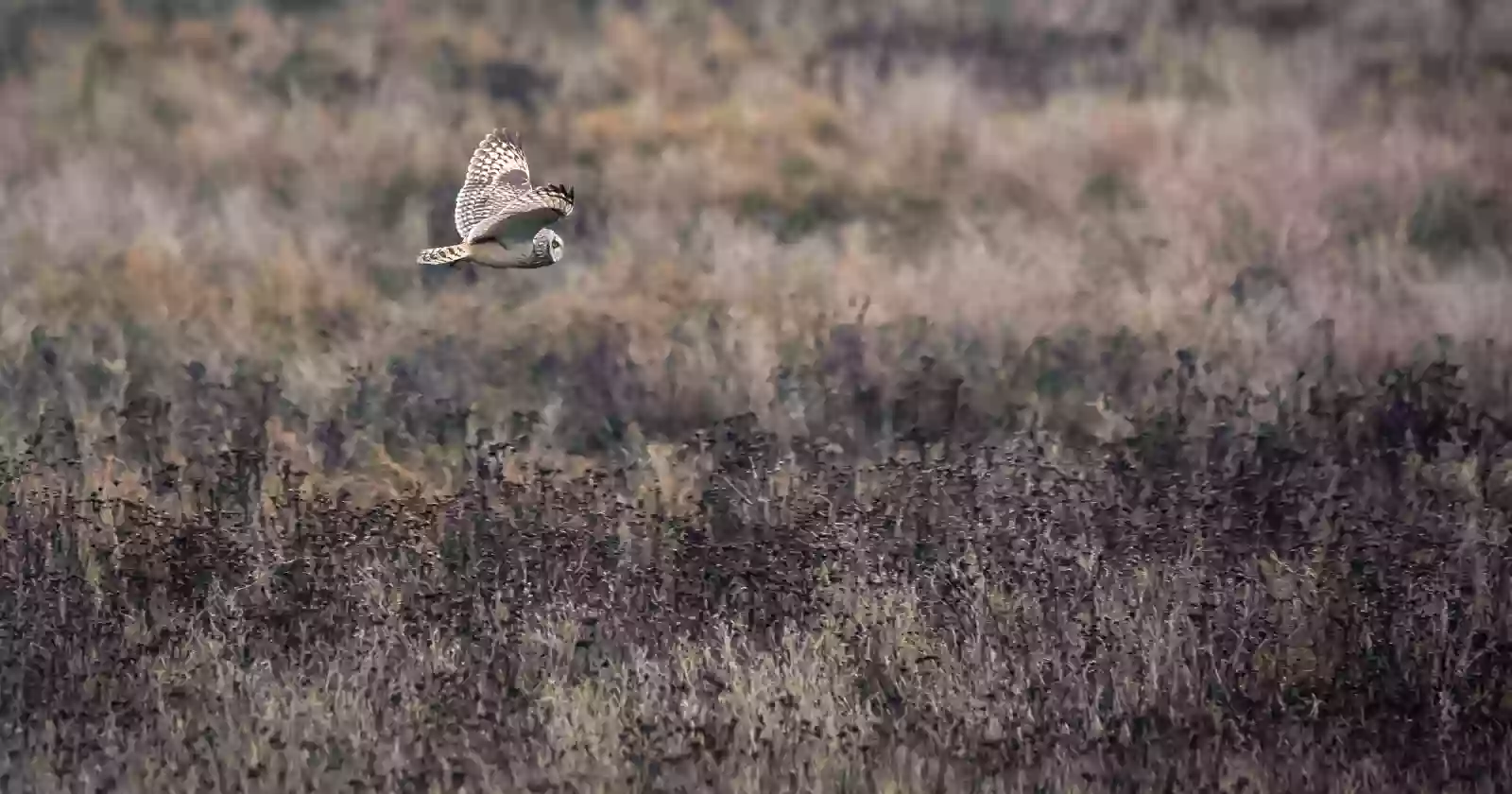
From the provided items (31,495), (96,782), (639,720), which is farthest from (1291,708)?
(31,495)

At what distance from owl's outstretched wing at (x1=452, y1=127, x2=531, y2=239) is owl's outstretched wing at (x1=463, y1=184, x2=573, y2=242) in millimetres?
52

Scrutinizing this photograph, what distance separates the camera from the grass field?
14.5 ft

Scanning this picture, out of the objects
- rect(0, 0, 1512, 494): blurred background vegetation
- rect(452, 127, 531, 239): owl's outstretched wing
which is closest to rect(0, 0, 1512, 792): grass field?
rect(0, 0, 1512, 494): blurred background vegetation

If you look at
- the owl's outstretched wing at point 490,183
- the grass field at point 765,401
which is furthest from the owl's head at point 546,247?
the grass field at point 765,401

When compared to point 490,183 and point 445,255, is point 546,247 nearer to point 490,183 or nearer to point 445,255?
point 445,255

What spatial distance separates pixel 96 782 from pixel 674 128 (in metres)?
5.88

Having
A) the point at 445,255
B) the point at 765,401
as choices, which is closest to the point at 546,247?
the point at 445,255

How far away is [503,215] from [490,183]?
46cm

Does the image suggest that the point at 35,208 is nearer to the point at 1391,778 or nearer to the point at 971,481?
the point at 971,481

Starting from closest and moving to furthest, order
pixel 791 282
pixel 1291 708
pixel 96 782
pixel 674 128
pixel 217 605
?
pixel 96 782 → pixel 1291 708 → pixel 217 605 → pixel 791 282 → pixel 674 128

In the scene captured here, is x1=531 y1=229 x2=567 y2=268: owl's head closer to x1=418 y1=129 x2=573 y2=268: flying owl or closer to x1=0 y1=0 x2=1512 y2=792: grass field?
x1=418 y1=129 x2=573 y2=268: flying owl

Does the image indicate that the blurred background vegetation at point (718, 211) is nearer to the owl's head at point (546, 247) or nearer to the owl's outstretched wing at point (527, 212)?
the owl's outstretched wing at point (527, 212)

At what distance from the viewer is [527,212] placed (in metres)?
4.41

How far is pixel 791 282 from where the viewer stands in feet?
25.6
